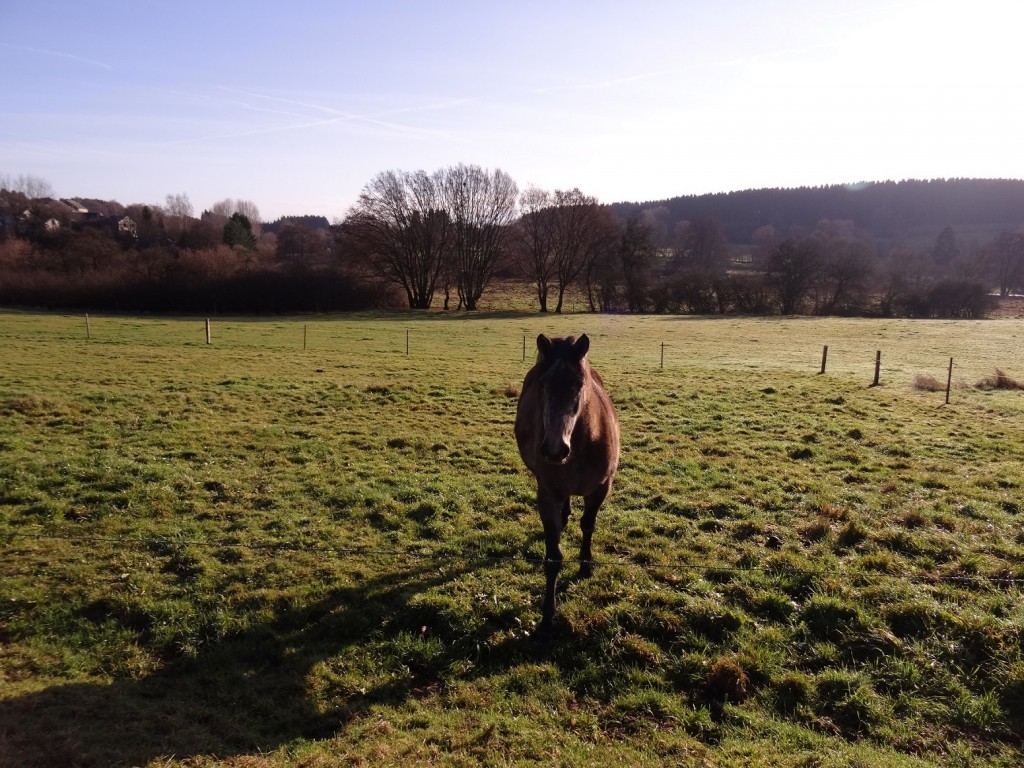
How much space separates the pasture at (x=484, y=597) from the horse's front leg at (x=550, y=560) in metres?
0.16

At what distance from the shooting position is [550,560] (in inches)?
209

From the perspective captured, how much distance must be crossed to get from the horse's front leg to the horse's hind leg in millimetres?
674

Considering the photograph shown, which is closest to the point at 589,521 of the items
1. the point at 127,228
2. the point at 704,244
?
the point at 704,244

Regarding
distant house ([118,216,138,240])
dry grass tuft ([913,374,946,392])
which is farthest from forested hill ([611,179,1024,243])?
dry grass tuft ([913,374,946,392])

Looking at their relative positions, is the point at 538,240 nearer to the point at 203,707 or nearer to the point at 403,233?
the point at 403,233

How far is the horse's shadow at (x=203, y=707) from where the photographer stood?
362cm

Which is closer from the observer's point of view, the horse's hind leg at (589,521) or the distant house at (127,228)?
the horse's hind leg at (589,521)

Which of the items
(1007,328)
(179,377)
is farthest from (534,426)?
(1007,328)

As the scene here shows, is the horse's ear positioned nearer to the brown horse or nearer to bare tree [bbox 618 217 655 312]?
the brown horse

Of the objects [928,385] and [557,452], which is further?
[928,385]

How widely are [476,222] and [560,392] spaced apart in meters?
59.9

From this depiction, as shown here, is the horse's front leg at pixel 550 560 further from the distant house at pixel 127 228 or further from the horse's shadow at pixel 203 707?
the distant house at pixel 127 228

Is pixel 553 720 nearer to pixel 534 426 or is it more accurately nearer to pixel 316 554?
pixel 534 426

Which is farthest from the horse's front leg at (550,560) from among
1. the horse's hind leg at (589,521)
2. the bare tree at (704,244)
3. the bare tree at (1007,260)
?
the bare tree at (1007,260)
